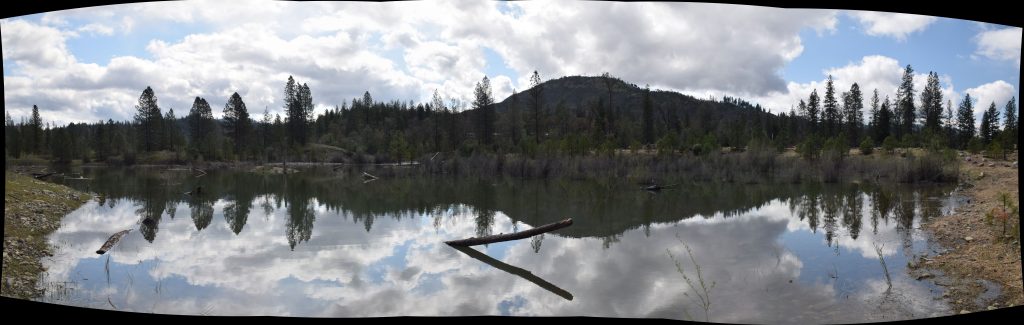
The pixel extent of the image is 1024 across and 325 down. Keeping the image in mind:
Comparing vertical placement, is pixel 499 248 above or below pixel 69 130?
below

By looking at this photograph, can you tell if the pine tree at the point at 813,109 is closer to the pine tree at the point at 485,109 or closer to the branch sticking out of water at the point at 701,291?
the pine tree at the point at 485,109

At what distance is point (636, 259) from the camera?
9000mm

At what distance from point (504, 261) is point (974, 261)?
643 centimetres

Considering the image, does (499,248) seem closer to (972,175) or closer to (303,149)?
(972,175)

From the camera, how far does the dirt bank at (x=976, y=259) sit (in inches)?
236

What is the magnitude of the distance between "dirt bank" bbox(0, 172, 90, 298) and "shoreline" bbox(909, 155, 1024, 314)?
27.5 feet

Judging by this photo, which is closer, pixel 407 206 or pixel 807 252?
pixel 807 252

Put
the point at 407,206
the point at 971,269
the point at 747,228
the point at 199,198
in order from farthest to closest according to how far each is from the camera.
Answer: the point at 199,198 → the point at 407,206 → the point at 747,228 → the point at 971,269

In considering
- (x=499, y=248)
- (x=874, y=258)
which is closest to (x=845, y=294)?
(x=874, y=258)

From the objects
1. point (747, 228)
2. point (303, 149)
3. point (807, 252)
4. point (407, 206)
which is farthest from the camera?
point (303, 149)

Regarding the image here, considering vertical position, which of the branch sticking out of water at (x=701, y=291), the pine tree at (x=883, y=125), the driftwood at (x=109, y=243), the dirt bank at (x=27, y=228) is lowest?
the branch sticking out of water at (x=701, y=291)

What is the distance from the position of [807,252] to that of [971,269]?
243 cm

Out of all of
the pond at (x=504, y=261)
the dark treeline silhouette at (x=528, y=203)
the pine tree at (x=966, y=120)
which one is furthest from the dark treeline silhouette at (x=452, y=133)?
the pond at (x=504, y=261)

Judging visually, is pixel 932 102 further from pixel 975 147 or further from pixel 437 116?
pixel 437 116
